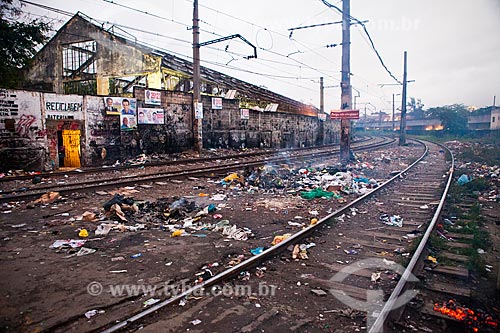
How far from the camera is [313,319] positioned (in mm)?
2963

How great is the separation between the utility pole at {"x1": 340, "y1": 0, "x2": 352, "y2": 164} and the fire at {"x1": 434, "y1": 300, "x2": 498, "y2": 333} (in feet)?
38.8

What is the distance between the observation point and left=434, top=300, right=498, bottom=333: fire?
9.20ft

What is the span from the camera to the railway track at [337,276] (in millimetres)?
2877

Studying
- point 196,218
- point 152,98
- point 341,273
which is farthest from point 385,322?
point 152,98

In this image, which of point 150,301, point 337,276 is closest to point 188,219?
point 150,301

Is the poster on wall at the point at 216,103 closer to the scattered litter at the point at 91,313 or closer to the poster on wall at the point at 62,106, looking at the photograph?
the poster on wall at the point at 62,106

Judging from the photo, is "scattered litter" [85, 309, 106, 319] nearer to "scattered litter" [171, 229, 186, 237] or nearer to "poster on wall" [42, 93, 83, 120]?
"scattered litter" [171, 229, 186, 237]

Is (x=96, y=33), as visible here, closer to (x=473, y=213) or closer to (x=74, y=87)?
(x=74, y=87)

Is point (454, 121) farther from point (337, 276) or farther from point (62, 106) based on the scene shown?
point (337, 276)

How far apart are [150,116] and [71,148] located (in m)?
4.59

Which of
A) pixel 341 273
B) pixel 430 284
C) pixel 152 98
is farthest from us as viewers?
pixel 152 98

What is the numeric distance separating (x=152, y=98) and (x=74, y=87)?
35.6ft

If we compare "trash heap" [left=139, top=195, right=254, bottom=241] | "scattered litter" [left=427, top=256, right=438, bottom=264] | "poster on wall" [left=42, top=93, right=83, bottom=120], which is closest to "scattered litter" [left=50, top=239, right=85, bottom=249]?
"trash heap" [left=139, top=195, right=254, bottom=241]

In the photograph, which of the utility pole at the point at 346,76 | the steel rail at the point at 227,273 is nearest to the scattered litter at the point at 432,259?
the steel rail at the point at 227,273
